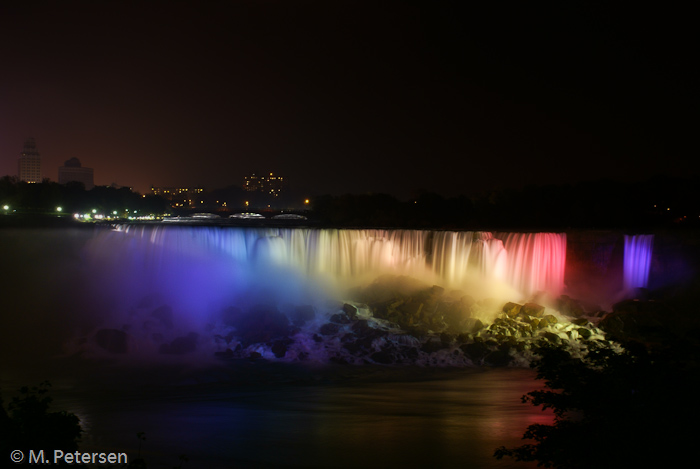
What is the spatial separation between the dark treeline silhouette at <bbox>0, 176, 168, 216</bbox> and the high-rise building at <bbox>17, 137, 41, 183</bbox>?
67967 millimetres

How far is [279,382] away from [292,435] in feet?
15.5

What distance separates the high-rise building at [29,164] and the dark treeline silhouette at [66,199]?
223 feet

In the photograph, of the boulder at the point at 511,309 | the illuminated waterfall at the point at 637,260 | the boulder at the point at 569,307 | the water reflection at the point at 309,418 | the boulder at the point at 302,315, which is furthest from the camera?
the illuminated waterfall at the point at 637,260

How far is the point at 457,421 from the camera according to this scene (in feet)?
44.0

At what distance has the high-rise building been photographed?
130 metres

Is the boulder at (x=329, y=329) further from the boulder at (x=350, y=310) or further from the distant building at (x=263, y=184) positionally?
the distant building at (x=263, y=184)

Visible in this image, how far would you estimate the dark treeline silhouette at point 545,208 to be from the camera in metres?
44.7

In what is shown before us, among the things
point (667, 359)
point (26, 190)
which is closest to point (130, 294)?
point (667, 359)

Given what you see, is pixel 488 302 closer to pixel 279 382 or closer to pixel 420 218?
pixel 279 382

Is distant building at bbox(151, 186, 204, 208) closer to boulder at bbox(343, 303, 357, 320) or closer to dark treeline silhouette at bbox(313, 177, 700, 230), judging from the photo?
dark treeline silhouette at bbox(313, 177, 700, 230)

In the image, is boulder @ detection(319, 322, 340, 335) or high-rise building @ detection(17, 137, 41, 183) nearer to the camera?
boulder @ detection(319, 322, 340, 335)

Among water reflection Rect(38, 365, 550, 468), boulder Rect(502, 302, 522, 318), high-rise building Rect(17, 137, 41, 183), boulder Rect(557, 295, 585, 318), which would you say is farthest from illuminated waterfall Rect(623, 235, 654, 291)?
high-rise building Rect(17, 137, 41, 183)

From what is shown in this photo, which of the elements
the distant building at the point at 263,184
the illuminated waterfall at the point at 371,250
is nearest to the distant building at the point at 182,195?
the distant building at the point at 263,184

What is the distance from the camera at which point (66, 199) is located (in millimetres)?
63375
